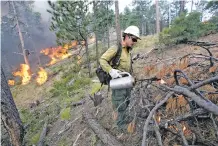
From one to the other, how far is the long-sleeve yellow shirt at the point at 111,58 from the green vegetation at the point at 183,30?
7601mm

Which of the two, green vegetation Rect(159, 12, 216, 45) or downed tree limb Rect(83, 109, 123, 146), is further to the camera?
green vegetation Rect(159, 12, 216, 45)

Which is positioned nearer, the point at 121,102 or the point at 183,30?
the point at 121,102

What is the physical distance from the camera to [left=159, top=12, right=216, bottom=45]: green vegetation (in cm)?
1120

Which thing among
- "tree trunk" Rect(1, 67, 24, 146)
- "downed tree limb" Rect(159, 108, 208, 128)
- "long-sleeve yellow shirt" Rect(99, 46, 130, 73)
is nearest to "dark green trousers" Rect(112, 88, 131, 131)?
"long-sleeve yellow shirt" Rect(99, 46, 130, 73)

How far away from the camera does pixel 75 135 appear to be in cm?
524

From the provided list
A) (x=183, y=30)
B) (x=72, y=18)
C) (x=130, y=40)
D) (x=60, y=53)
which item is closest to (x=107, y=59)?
(x=130, y=40)

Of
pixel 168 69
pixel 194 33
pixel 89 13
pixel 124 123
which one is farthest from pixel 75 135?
pixel 89 13

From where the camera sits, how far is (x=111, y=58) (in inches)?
159

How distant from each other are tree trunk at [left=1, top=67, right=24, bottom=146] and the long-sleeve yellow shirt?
124 inches

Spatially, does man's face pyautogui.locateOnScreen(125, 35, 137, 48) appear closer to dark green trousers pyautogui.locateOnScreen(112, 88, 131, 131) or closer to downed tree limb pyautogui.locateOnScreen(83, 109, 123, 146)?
dark green trousers pyautogui.locateOnScreen(112, 88, 131, 131)

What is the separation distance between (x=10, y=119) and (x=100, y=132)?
2.70m

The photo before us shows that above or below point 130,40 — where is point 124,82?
below

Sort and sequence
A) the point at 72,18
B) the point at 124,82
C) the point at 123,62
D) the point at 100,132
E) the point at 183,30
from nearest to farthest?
the point at 124,82, the point at 123,62, the point at 100,132, the point at 183,30, the point at 72,18

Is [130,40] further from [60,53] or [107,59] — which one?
[60,53]
